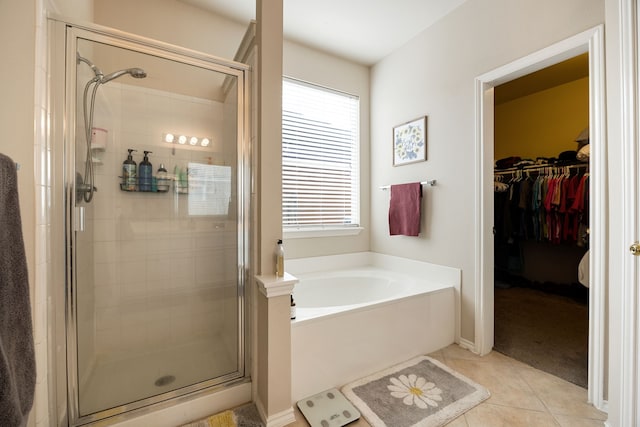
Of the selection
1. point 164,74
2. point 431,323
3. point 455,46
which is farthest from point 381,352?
point 455,46

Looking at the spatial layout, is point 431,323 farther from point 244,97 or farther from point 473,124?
point 244,97

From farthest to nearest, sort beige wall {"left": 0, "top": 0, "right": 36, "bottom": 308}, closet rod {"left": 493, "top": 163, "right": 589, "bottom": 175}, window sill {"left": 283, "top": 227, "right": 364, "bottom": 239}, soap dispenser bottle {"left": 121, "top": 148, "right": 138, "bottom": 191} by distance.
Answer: closet rod {"left": 493, "top": 163, "right": 589, "bottom": 175} < window sill {"left": 283, "top": 227, "right": 364, "bottom": 239} < soap dispenser bottle {"left": 121, "top": 148, "right": 138, "bottom": 191} < beige wall {"left": 0, "top": 0, "right": 36, "bottom": 308}

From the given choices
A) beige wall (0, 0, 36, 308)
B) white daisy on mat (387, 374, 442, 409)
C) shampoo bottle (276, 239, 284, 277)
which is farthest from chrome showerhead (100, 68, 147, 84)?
white daisy on mat (387, 374, 442, 409)

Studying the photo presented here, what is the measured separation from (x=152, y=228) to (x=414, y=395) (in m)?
Result: 1.92

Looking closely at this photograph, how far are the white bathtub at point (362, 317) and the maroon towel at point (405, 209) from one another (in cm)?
33

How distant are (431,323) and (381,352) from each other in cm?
51

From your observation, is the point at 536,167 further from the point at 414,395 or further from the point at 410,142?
the point at 414,395

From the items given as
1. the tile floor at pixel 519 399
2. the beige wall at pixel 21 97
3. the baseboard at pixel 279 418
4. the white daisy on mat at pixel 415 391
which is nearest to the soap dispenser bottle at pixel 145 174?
the beige wall at pixel 21 97

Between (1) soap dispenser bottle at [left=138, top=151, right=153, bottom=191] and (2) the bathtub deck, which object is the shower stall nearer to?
(1) soap dispenser bottle at [left=138, top=151, right=153, bottom=191]

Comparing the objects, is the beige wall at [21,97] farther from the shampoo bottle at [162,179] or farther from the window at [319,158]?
the window at [319,158]

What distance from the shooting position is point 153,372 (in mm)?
1599

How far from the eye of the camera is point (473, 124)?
2062 mm

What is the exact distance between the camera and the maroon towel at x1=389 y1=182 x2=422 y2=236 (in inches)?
96.2

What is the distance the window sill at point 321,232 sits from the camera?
2581mm
